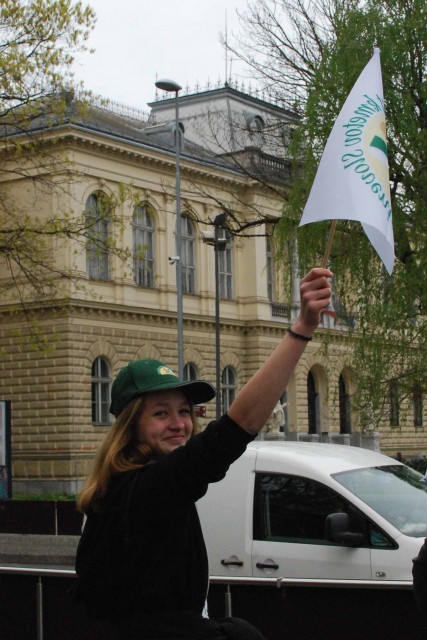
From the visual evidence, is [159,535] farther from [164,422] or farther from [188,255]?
[188,255]

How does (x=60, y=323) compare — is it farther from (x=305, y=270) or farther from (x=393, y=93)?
(x=393, y=93)

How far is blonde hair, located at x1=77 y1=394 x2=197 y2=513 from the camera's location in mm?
3768

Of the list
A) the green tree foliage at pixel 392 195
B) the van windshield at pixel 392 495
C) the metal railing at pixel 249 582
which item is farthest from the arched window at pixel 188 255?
the metal railing at pixel 249 582

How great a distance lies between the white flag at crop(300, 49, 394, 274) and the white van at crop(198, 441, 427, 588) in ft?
12.4

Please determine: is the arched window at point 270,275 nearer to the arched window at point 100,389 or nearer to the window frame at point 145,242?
the window frame at point 145,242

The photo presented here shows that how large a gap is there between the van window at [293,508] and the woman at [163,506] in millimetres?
4726

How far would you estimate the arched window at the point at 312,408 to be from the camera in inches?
2278

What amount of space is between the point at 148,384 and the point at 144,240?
45.6 m

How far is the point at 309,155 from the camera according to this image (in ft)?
77.5

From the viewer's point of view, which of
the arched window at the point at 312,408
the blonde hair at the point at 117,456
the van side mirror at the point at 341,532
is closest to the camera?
the blonde hair at the point at 117,456

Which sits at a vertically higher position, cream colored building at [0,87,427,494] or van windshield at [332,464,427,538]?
cream colored building at [0,87,427,494]

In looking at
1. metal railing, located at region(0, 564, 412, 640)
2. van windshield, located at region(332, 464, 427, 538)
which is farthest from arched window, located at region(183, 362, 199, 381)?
metal railing, located at region(0, 564, 412, 640)

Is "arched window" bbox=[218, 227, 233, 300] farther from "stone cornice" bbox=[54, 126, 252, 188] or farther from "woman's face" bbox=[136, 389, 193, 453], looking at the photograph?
"woman's face" bbox=[136, 389, 193, 453]

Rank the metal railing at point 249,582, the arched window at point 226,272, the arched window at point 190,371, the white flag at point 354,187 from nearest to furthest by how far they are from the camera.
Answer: the white flag at point 354,187 → the metal railing at point 249,582 → the arched window at point 190,371 → the arched window at point 226,272
